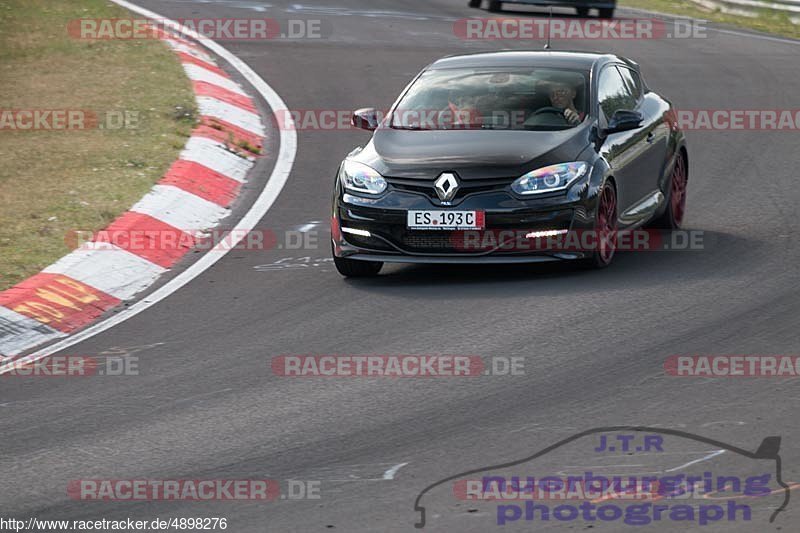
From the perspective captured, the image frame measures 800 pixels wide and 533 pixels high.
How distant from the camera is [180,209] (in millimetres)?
13039

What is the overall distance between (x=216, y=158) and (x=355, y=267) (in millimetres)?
4405

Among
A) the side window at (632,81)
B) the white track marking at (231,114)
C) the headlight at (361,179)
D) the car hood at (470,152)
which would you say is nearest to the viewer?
the car hood at (470,152)

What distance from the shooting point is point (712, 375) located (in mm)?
8055

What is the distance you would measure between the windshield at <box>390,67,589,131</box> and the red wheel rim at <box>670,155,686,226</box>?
152cm

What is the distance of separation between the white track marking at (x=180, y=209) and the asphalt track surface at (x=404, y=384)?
0.54 m

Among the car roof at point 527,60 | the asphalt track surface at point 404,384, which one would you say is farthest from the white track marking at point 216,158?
the car roof at point 527,60

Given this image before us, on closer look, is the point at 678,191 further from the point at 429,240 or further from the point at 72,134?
the point at 72,134

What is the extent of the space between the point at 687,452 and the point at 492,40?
19.0 metres

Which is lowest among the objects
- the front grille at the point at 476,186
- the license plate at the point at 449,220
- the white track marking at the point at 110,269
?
the white track marking at the point at 110,269

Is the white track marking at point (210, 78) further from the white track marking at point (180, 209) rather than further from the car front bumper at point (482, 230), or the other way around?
the car front bumper at point (482, 230)

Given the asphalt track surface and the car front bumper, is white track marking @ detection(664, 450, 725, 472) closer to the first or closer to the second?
the asphalt track surface

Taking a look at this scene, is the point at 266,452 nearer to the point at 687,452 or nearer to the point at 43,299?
the point at 687,452

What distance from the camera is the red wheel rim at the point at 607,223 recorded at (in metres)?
10.8

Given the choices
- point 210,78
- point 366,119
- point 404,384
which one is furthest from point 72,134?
point 404,384
